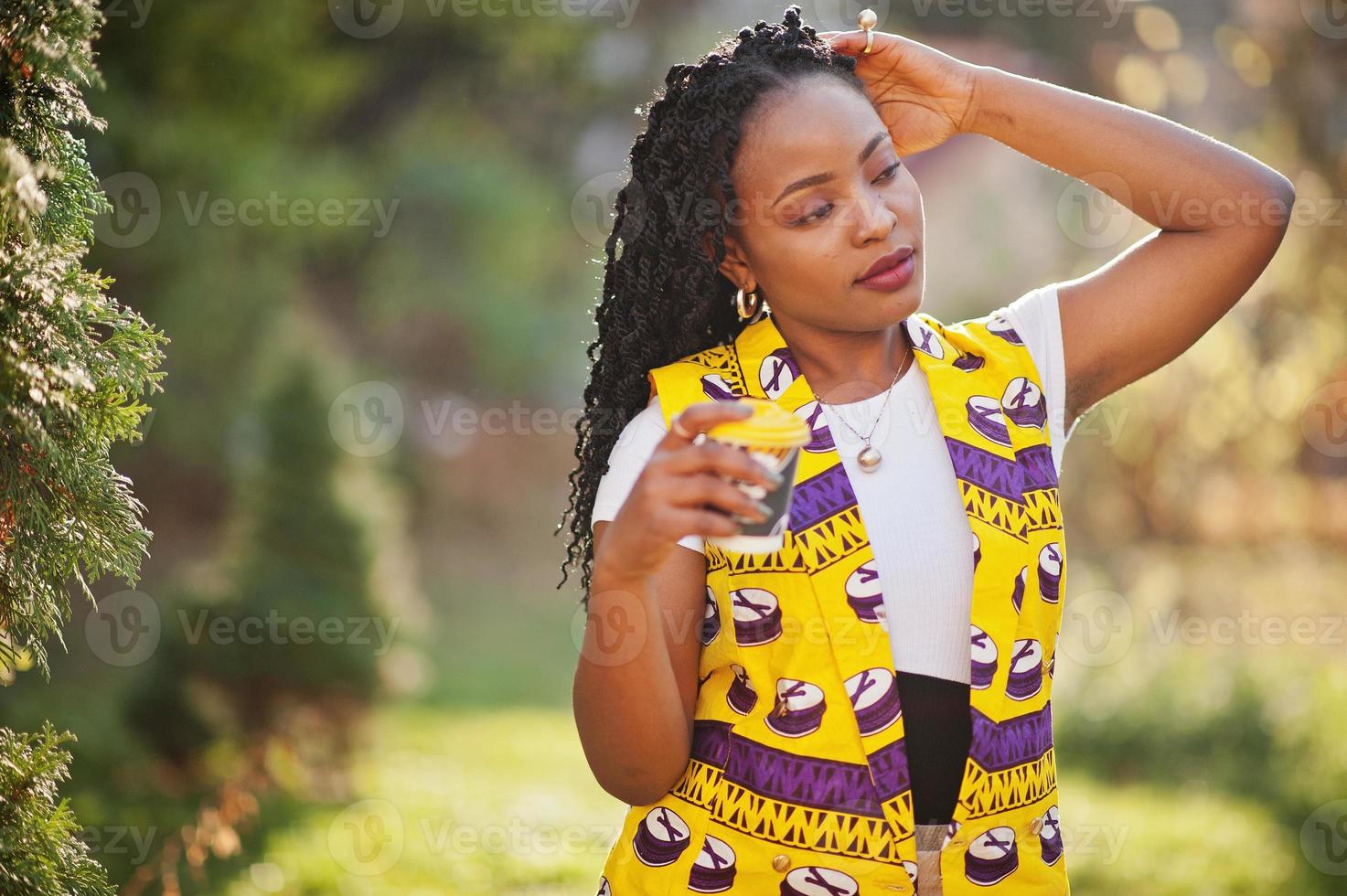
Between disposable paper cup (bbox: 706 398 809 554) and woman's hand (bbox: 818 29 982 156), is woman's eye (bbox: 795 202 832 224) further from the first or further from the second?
disposable paper cup (bbox: 706 398 809 554)

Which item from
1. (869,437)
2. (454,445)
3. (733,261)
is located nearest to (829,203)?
(733,261)

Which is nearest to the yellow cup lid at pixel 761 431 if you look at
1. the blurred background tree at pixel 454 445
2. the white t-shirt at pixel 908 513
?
the white t-shirt at pixel 908 513

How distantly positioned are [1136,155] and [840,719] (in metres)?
1.24

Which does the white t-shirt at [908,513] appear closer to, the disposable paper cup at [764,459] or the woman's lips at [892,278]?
the woman's lips at [892,278]

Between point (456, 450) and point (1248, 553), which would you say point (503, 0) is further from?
point (1248, 553)

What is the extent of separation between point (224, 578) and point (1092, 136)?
482cm

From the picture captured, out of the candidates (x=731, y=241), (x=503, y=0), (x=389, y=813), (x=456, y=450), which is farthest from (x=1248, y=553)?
(x=456, y=450)

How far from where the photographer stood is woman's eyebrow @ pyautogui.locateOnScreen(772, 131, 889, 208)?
2021 mm

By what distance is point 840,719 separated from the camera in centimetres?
188

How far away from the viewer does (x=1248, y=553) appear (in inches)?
326

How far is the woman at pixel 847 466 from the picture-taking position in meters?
1.87

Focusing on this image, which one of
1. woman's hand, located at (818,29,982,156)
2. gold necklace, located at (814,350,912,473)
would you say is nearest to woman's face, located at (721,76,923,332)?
gold necklace, located at (814,350,912,473)

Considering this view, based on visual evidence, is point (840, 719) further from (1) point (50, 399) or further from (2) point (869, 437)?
(1) point (50, 399)

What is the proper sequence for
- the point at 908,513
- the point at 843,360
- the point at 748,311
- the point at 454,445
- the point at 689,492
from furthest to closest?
the point at 454,445
the point at 748,311
the point at 843,360
the point at 908,513
the point at 689,492
